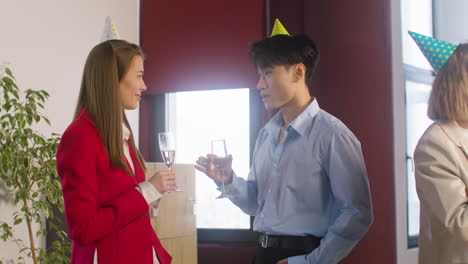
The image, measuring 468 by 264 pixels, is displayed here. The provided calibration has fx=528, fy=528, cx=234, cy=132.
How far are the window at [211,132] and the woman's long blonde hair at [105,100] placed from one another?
246 cm

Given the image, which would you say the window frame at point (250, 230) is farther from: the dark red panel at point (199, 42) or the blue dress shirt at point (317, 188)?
the blue dress shirt at point (317, 188)

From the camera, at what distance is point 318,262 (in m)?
1.88

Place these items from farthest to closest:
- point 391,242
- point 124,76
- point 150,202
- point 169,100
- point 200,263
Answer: point 169,100 < point 200,263 < point 391,242 < point 124,76 < point 150,202

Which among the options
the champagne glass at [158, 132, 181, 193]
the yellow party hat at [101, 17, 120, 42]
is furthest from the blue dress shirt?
the yellow party hat at [101, 17, 120, 42]

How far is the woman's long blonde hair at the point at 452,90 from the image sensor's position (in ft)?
5.36

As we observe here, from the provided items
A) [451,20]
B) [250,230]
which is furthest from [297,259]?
[451,20]

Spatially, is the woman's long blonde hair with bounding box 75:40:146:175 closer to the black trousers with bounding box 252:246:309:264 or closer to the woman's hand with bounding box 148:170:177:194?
the woman's hand with bounding box 148:170:177:194

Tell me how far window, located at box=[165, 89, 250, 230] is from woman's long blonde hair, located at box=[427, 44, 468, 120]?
2.67m

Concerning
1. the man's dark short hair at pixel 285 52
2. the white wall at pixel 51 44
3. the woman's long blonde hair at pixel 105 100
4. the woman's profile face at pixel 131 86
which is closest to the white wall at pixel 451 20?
the white wall at pixel 51 44

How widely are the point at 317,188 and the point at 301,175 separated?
0.08 meters

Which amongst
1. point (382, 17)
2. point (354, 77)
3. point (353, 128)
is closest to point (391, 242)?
point (353, 128)

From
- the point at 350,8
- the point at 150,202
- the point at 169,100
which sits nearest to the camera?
the point at 150,202

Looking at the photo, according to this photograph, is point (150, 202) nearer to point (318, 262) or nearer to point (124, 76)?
point (124, 76)

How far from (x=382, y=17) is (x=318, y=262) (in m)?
2.18
